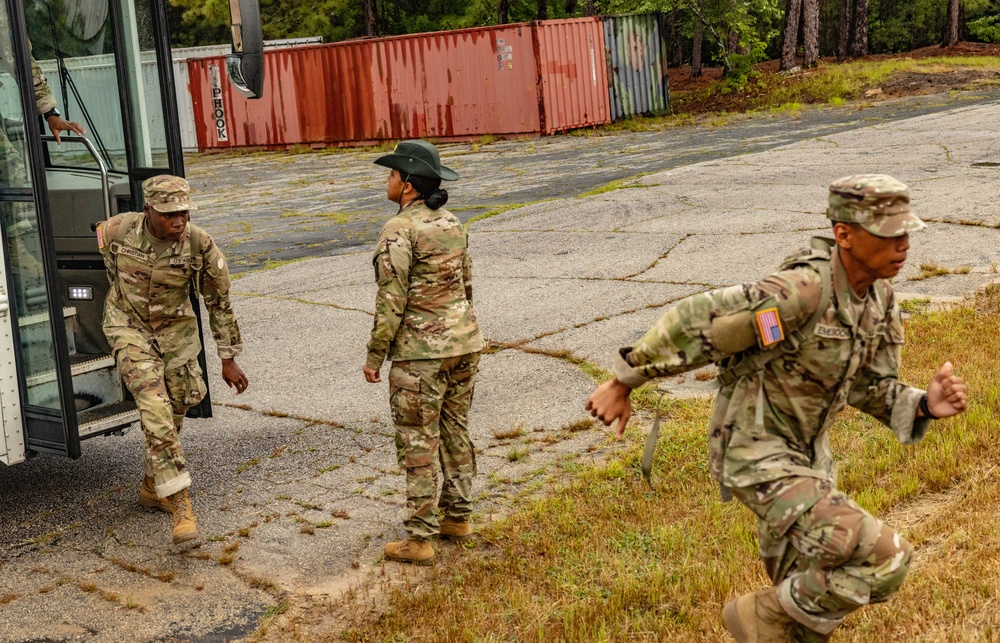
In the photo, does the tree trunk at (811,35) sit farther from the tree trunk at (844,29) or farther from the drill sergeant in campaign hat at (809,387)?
the drill sergeant in campaign hat at (809,387)

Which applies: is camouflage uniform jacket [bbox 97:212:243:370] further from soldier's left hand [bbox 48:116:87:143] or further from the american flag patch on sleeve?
the american flag patch on sleeve

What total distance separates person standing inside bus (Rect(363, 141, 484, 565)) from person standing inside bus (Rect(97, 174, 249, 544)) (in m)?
1.08

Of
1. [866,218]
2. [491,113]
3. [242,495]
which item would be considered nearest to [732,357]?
[866,218]

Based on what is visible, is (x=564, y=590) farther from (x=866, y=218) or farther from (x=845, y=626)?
(x=866, y=218)

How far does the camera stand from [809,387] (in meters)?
3.32

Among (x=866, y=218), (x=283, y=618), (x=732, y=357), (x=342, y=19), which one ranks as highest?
(x=342, y=19)

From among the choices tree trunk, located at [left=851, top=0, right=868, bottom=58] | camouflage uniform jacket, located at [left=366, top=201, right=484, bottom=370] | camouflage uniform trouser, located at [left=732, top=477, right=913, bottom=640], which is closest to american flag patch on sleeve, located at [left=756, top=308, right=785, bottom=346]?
camouflage uniform trouser, located at [left=732, top=477, right=913, bottom=640]

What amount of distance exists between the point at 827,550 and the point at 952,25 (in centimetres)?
3664

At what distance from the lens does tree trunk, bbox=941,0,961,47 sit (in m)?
35.6

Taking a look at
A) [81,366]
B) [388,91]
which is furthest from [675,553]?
[388,91]

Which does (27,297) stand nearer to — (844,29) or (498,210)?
(498,210)

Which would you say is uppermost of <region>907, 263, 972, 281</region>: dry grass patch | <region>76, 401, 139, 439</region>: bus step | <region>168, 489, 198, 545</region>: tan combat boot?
<region>76, 401, 139, 439</region>: bus step

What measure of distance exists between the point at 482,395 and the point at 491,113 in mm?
19228

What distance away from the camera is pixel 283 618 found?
462 cm
